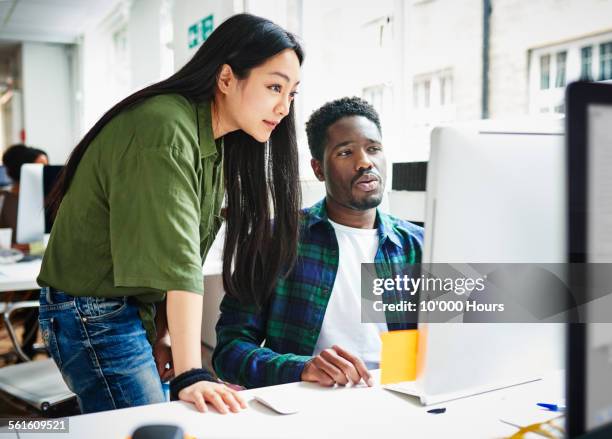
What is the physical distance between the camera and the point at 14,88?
31.9 ft

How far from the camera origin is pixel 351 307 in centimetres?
147

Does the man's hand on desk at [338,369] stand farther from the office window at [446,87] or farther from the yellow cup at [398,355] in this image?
the office window at [446,87]

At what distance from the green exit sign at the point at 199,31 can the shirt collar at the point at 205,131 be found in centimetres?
304

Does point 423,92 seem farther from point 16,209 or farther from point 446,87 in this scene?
point 16,209

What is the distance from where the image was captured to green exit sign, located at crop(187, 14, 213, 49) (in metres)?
4.09

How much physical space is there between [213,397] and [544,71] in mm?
4578

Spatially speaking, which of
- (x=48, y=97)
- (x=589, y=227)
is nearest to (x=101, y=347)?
(x=589, y=227)

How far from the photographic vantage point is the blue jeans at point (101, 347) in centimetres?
118

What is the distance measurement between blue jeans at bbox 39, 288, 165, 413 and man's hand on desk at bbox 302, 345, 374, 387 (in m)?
0.38

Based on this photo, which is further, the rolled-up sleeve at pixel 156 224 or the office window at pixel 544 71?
the office window at pixel 544 71

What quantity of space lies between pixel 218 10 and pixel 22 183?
1.76 m

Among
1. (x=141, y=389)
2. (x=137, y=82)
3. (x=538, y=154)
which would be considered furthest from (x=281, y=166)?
(x=137, y=82)

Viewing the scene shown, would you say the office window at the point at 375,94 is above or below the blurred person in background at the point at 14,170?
above

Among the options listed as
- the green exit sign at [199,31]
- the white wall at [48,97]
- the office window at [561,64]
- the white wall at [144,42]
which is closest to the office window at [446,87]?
the office window at [561,64]
